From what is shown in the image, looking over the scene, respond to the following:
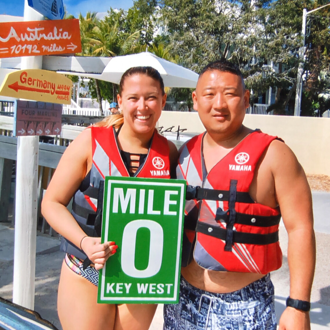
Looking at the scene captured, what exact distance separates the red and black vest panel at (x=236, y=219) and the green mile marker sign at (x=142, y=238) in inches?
5.1

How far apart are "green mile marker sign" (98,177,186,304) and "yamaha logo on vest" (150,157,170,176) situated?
19 centimetres

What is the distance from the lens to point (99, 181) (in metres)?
1.67

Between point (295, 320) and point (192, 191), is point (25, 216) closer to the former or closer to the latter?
point (192, 191)

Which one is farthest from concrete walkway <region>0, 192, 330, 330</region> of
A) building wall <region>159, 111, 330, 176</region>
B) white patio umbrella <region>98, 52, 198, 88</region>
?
building wall <region>159, 111, 330, 176</region>

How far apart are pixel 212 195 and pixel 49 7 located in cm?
174

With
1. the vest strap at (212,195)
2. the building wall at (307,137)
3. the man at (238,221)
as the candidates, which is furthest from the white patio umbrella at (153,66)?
the building wall at (307,137)

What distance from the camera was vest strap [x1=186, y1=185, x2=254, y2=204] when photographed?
158cm

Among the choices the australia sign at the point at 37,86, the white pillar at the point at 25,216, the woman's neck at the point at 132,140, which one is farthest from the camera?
the white pillar at the point at 25,216

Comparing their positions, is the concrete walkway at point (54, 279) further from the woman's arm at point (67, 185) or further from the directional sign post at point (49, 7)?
the directional sign post at point (49, 7)

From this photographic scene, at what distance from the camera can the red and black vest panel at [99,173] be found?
1672 millimetres

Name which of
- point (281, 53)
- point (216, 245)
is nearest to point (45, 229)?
point (216, 245)

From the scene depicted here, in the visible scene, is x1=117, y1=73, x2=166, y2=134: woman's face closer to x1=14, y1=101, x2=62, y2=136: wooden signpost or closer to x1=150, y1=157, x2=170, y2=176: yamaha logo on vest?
x1=150, y1=157, x2=170, y2=176: yamaha logo on vest

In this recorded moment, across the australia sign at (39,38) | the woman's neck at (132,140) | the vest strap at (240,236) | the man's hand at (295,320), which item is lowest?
the man's hand at (295,320)

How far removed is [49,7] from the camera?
237 centimetres
